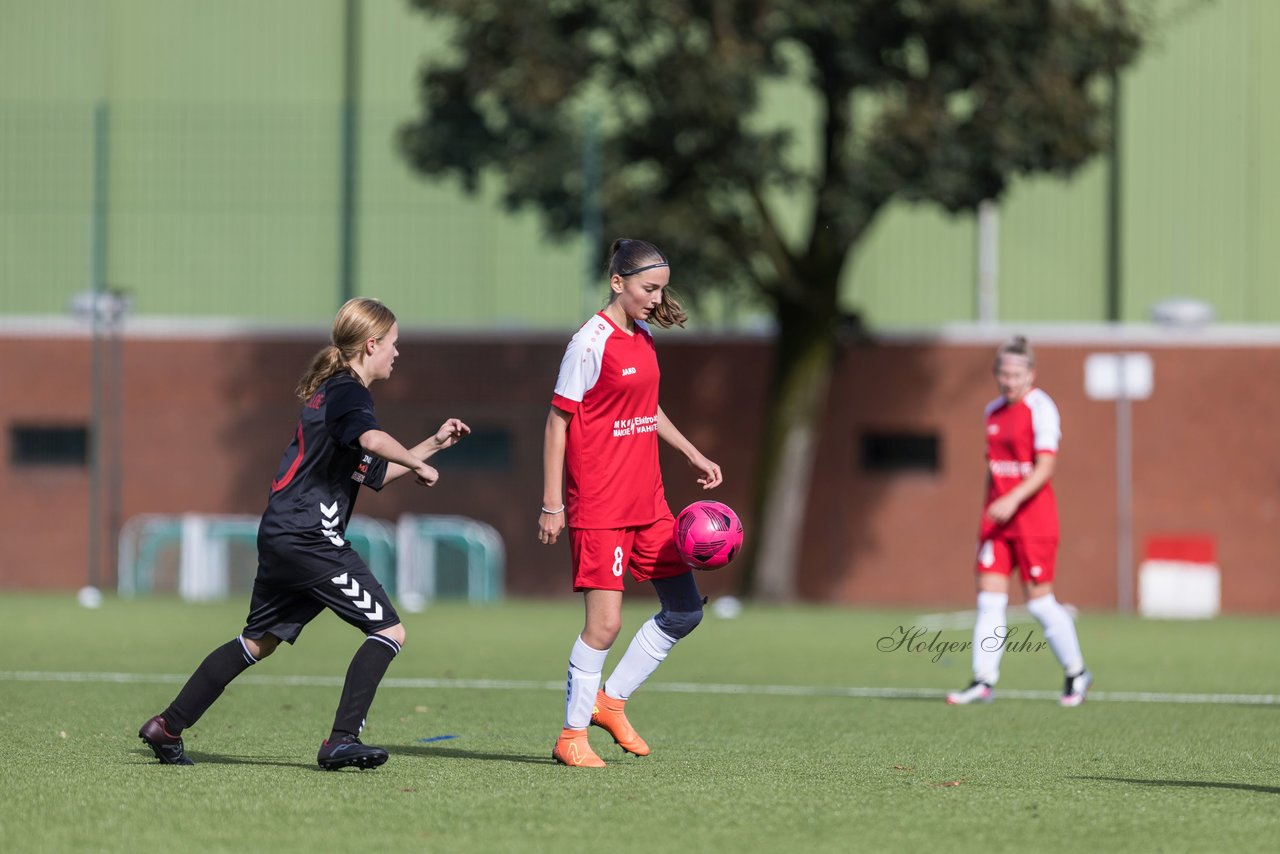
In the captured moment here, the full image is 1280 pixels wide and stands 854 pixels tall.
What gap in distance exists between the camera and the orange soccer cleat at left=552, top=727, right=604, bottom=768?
7629mm

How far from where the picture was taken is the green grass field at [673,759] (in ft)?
19.9

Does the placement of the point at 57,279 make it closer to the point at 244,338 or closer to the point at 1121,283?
the point at 244,338

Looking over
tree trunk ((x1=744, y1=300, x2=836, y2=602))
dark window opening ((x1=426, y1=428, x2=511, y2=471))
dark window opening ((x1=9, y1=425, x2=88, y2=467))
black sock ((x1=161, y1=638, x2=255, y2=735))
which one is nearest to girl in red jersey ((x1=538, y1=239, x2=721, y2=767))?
black sock ((x1=161, y1=638, x2=255, y2=735))

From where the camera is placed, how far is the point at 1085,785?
726 centimetres

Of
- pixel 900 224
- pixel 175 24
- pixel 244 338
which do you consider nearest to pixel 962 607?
pixel 900 224

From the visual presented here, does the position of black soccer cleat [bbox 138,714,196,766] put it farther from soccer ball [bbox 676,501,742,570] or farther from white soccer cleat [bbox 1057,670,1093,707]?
white soccer cleat [bbox 1057,670,1093,707]

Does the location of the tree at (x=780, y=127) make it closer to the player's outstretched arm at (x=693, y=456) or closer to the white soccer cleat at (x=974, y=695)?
the white soccer cleat at (x=974, y=695)

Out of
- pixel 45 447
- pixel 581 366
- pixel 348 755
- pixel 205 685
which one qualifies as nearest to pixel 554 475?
pixel 581 366

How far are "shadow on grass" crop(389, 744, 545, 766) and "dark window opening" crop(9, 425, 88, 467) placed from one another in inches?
691

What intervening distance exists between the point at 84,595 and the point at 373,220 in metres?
6.09

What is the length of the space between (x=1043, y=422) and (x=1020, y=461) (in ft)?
0.85

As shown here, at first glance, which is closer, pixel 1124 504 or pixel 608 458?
pixel 608 458

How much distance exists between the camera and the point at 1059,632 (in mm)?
10953

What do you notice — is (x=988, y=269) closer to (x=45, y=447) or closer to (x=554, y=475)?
(x=45, y=447)
